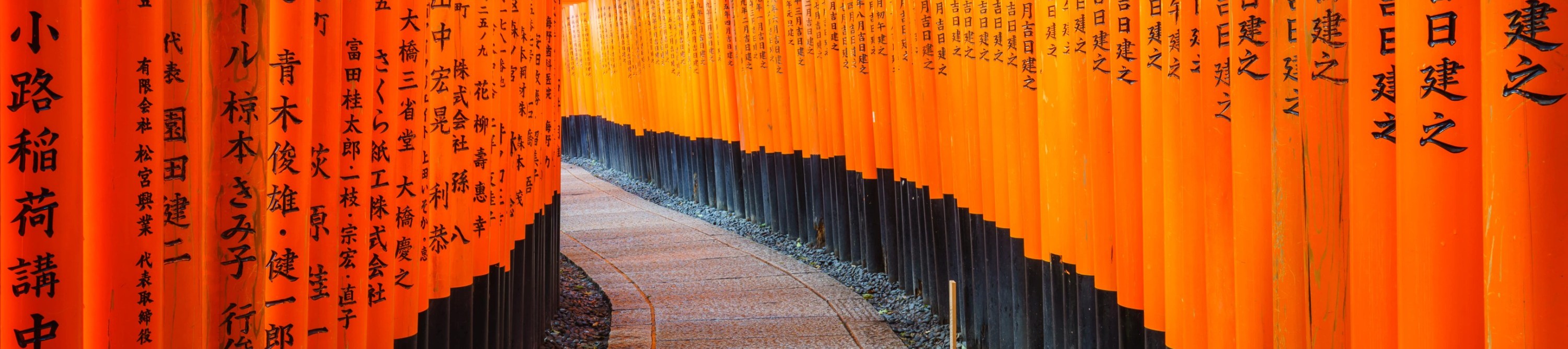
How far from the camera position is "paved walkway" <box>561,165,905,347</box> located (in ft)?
20.0

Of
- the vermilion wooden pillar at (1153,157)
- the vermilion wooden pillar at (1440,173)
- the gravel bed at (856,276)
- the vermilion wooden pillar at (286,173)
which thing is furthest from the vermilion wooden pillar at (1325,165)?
the gravel bed at (856,276)

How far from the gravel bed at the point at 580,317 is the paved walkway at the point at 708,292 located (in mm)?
75

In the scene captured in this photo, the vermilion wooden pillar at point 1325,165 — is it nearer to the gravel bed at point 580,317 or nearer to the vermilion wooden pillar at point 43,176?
the vermilion wooden pillar at point 43,176

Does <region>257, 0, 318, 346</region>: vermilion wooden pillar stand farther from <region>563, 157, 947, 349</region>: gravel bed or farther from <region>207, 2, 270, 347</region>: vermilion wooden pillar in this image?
<region>563, 157, 947, 349</region>: gravel bed

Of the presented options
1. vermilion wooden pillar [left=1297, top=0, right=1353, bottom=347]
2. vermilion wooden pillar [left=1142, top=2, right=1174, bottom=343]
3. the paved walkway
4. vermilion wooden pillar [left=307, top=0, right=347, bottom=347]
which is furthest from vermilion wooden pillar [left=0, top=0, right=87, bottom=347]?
the paved walkway

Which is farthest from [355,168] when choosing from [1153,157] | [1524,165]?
[1524,165]

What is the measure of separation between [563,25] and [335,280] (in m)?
16.3

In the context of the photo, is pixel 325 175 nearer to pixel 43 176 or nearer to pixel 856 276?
pixel 43 176

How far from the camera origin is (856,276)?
7758 mm

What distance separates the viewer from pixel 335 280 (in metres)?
2.77

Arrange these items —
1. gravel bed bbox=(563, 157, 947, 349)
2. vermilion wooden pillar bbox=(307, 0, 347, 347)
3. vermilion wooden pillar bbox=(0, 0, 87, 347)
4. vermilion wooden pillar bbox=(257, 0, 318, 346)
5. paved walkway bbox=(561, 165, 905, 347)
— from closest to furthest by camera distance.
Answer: vermilion wooden pillar bbox=(0, 0, 87, 347) < vermilion wooden pillar bbox=(257, 0, 318, 346) < vermilion wooden pillar bbox=(307, 0, 347, 347) < paved walkway bbox=(561, 165, 905, 347) < gravel bed bbox=(563, 157, 947, 349)

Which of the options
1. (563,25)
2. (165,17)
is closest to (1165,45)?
(165,17)

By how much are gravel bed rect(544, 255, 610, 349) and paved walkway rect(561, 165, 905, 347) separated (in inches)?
2.9

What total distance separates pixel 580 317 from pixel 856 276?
6.26 ft
